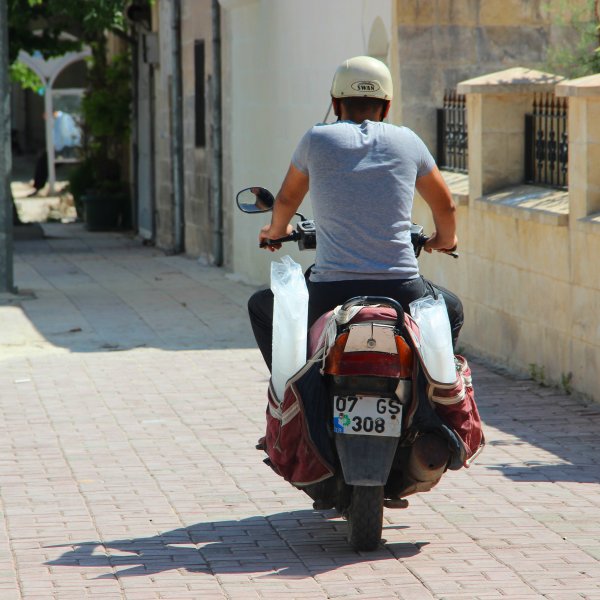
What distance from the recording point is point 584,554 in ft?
17.8

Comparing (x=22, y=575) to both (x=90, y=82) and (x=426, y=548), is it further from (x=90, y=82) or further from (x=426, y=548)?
(x=90, y=82)

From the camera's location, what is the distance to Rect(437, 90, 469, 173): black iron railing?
461 inches

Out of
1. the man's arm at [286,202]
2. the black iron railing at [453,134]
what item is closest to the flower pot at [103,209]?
the black iron railing at [453,134]

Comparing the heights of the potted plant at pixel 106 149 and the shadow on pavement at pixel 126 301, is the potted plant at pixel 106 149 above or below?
above

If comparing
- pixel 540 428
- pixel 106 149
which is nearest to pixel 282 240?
pixel 540 428

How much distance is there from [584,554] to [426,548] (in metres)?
0.59

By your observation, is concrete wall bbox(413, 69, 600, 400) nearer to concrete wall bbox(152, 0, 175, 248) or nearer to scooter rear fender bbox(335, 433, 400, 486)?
scooter rear fender bbox(335, 433, 400, 486)

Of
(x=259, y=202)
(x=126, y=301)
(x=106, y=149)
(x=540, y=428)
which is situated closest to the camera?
(x=259, y=202)

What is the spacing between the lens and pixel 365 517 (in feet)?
17.5

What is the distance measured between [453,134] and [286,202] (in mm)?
6511

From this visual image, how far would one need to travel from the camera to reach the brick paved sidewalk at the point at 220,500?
5.10 metres

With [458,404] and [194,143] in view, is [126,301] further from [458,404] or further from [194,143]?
[458,404]

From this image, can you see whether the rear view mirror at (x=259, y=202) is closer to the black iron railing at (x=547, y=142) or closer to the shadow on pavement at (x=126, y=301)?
the black iron railing at (x=547, y=142)

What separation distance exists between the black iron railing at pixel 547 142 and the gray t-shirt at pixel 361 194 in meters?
4.35
